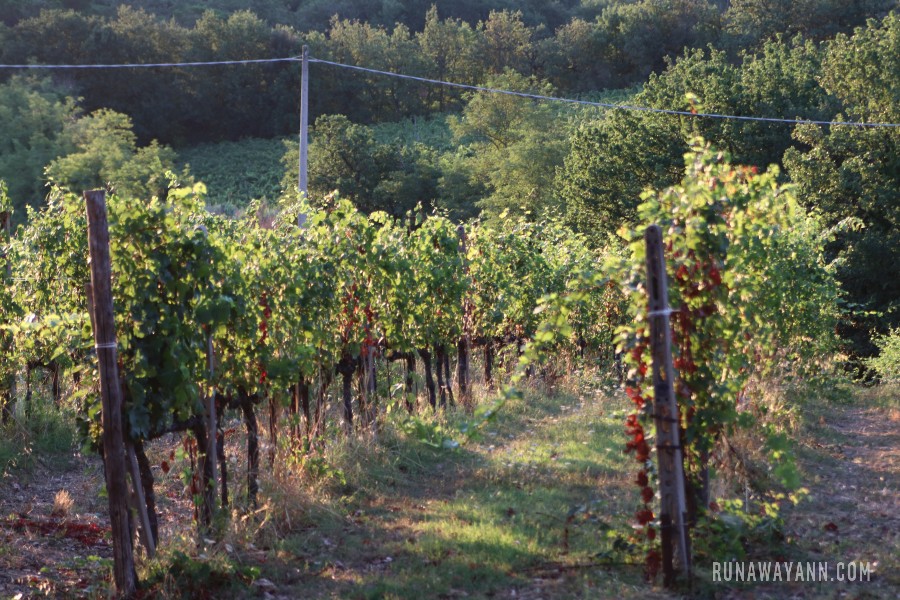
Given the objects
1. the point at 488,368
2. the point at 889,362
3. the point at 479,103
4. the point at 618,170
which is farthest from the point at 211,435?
the point at 479,103

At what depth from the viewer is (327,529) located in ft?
19.4

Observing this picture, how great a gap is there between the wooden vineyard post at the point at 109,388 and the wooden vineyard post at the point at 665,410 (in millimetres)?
2624

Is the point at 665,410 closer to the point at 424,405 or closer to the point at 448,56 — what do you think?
the point at 424,405

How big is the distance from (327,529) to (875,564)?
3191mm

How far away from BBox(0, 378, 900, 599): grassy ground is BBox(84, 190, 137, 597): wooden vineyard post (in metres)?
0.22

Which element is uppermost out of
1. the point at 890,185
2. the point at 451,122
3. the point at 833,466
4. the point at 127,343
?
the point at 451,122

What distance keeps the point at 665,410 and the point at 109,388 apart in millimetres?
2714

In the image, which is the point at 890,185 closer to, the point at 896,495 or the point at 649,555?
the point at 896,495

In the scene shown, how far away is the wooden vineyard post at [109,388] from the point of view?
4.51m

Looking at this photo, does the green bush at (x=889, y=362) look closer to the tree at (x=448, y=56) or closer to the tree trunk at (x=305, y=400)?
the tree trunk at (x=305, y=400)

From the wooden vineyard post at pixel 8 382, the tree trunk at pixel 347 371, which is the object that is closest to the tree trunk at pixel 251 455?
the tree trunk at pixel 347 371

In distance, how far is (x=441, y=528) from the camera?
579 centimetres

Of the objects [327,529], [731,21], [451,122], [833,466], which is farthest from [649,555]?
[731,21]

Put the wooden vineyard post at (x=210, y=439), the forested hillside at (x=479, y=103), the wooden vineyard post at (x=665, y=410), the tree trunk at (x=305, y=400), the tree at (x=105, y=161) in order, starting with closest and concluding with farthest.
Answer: the wooden vineyard post at (x=665, y=410), the wooden vineyard post at (x=210, y=439), the tree trunk at (x=305, y=400), the forested hillside at (x=479, y=103), the tree at (x=105, y=161)
